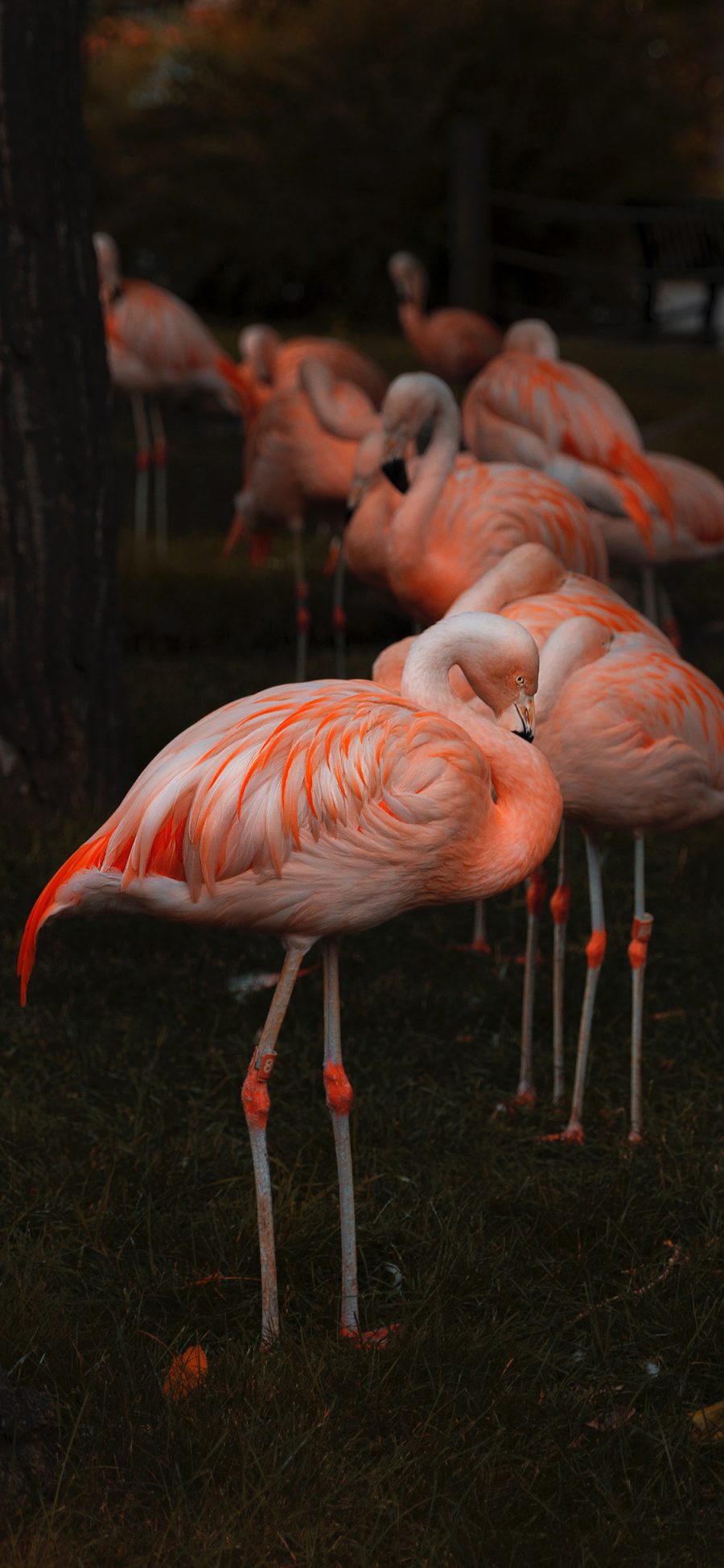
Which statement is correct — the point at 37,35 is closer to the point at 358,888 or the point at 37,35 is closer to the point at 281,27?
the point at 358,888

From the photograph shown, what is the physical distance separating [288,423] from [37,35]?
2403 mm

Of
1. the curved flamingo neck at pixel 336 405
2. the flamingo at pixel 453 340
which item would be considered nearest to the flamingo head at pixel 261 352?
the flamingo at pixel 453 340

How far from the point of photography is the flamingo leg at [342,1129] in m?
3.00

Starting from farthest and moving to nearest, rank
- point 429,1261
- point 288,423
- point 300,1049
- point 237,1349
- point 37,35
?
point 288,423, point 37,35, point 300,1049, point 429,1261, point 237,1349

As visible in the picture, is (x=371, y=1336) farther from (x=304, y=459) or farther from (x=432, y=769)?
(x=304, y=459)

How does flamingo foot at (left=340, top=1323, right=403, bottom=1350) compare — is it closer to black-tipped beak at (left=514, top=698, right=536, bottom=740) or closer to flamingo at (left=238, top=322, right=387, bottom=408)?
black-tipped beak at (left=514, top=698, right=536, bottom=740)

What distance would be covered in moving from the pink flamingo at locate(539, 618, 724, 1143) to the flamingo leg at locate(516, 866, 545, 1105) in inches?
7.3

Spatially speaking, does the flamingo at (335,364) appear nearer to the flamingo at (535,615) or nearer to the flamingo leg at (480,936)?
the flamingo leg at (480,936)

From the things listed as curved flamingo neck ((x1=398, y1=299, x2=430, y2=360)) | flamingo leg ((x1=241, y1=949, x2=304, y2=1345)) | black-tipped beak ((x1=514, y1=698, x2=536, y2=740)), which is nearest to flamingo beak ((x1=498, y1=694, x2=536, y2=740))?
black-tipped beak ((x1=514, y1=698, x2=536, y2=740))

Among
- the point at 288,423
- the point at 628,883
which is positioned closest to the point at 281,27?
the point at 288,423

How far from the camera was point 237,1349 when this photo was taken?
9.37 feet

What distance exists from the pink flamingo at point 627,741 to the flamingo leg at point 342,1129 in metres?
0.74

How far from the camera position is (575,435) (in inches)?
247

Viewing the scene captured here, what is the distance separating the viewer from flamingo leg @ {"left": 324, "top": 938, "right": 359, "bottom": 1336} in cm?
300
